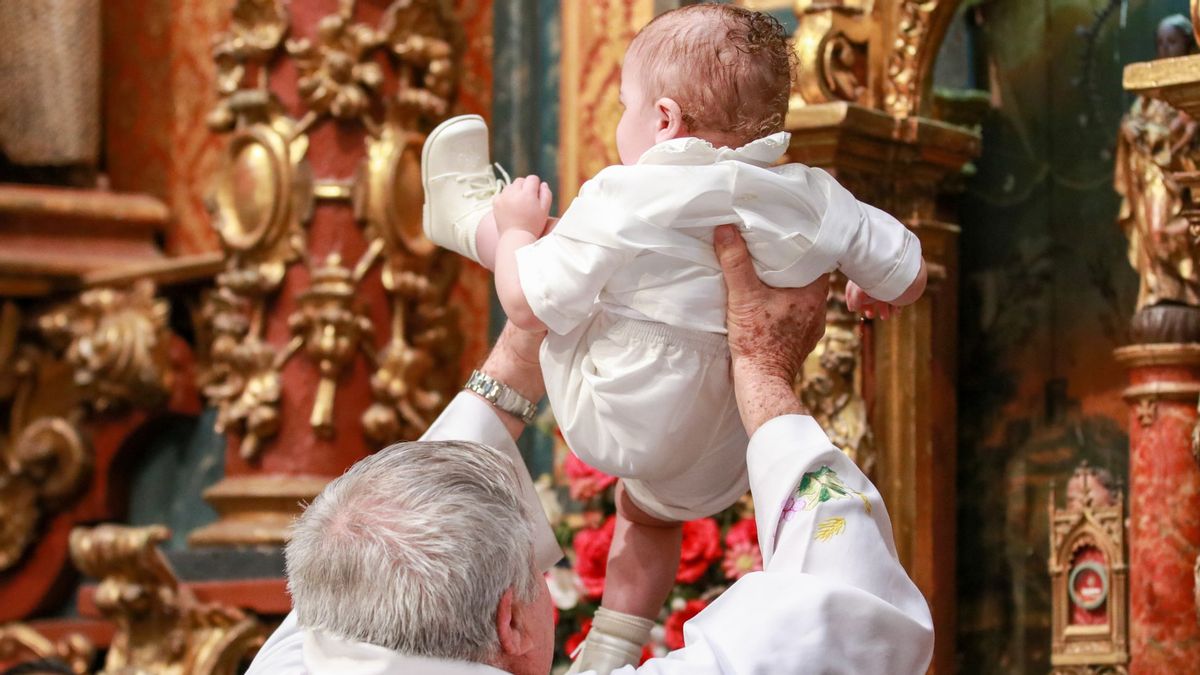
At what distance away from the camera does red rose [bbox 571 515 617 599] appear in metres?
2.96

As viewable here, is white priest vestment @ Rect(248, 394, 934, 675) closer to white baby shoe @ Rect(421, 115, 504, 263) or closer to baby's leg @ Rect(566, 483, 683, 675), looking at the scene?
baby's leg @ Rect(566, 483, 683, 675)

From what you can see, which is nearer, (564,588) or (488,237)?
(488,237)

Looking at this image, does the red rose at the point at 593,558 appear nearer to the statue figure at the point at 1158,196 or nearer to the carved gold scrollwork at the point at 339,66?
the statue figure at the point at 1158,196

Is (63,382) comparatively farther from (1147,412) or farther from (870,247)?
(870,247)

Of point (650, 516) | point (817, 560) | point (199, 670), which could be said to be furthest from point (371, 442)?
point (817, 560)

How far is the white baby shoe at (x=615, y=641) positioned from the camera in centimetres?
193

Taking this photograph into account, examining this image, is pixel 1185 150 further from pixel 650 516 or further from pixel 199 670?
pixel 199 670

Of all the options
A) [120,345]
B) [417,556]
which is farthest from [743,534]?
[120,345]

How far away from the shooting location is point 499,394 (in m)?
2.00

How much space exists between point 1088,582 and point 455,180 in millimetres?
1320

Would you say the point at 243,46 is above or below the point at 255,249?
above

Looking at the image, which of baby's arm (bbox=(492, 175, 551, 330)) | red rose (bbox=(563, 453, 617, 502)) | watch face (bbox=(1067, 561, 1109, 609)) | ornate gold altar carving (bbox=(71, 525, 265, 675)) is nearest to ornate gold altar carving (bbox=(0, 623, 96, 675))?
ornate gold altar carving (bbox=(71, 525, 265, 675))

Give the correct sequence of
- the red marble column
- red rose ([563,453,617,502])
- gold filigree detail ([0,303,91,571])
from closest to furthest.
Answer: the red marble column < red rose ([563,453,617,502]) < gold filigree detail ([0,303,91,571])

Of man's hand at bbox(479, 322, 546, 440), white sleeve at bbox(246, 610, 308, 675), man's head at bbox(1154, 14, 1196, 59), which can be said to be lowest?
white sleeve at bbox(246, 610, 308, 675)
